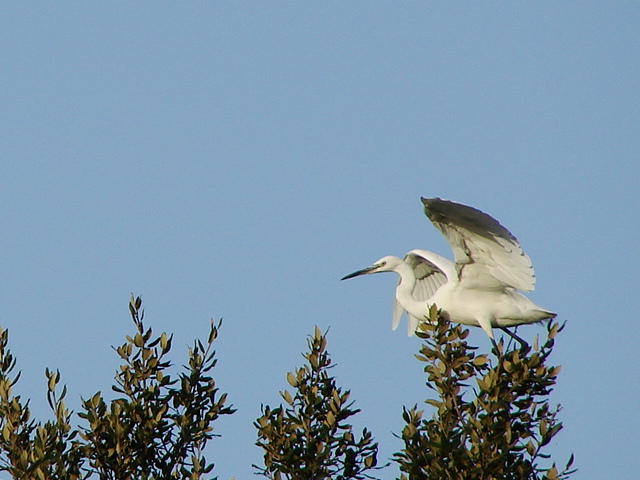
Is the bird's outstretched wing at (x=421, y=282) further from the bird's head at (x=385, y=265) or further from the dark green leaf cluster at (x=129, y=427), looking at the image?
the dark green leaf cluster at (x=129, y=427)

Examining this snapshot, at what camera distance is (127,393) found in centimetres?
834

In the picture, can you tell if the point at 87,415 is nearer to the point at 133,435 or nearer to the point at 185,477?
the point at 133,435

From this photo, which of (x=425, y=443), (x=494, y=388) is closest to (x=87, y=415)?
(x=425, y=443)

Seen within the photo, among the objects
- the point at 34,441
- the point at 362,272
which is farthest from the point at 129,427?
the point at 362,272

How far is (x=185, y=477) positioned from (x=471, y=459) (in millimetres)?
2226

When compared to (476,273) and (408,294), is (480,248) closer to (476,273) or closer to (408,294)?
(476,273)

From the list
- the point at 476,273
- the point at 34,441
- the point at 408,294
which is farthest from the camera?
the point at 408,294

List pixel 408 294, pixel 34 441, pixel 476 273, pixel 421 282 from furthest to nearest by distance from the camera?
1. pixel 421 282
2. pixel 408 294
3. pixel 476 273
4. pixel 34 441

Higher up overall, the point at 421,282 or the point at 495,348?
the point at 421,282

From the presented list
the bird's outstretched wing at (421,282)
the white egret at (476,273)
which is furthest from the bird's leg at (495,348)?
the bird's outstretched wing at (421,282)

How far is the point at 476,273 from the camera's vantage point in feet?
37.4

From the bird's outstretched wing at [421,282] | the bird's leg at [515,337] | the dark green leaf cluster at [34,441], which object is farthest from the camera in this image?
the bird's outstretched wing at [421,282]

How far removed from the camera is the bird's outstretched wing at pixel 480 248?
34.4 feet

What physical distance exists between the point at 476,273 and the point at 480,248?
453 mm
